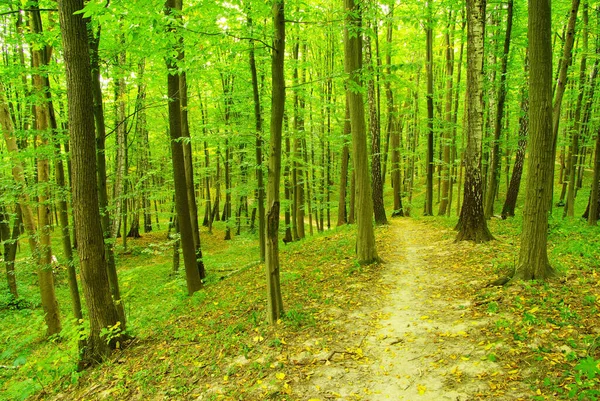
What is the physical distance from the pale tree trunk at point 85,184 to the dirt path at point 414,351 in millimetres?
3956

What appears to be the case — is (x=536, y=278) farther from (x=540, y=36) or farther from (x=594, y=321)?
(x=540, y=36)

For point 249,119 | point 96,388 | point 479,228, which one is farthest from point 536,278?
point 249,119

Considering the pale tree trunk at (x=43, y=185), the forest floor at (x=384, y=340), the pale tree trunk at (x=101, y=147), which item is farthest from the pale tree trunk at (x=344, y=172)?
the pale tree trunk at (x=43, y=185)

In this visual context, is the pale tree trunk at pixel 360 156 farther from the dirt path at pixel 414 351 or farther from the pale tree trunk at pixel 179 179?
the pale tree trunk at pixel 179 179

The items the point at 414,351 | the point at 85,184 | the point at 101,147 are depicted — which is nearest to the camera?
the point at 414,351

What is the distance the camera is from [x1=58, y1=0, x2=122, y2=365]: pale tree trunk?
16.8ft

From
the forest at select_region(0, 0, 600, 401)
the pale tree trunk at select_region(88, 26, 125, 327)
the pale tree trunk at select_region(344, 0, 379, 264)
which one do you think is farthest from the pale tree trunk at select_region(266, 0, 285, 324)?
the pale tree trunk at select_region(88, 26, 125, 327)

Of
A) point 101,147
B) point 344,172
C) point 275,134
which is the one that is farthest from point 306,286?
point 344,172

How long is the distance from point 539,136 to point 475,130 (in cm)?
421

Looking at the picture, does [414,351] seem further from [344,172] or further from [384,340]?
[344,172]

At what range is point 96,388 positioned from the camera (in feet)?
16.3

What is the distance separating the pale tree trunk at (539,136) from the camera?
510 cm

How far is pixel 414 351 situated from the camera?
4.47m

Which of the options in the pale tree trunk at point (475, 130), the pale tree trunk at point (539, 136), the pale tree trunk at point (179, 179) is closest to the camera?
the pale tree trunk at point (539, 136)
